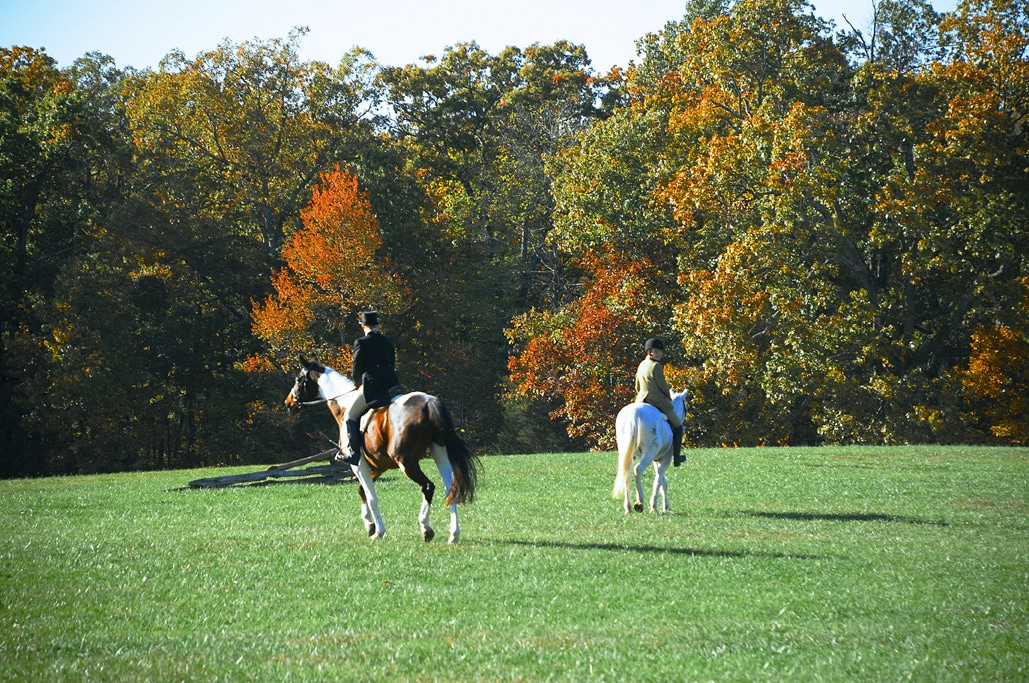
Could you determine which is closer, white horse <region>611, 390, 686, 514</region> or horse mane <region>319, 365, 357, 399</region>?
horse mane <region>319, 365, 357, 399</region>

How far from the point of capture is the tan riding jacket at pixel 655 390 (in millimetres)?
17656

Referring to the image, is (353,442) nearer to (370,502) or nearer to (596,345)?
(370,502)

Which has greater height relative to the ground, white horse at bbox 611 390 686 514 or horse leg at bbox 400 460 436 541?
white horse at bbox 611 390 686 514

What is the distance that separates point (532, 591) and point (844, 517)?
807cm

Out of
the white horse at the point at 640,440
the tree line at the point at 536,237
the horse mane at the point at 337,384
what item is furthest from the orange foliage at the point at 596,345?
the horse mane at the point at 337,384

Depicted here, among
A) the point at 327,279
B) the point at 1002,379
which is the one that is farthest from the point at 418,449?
the point at 327,279

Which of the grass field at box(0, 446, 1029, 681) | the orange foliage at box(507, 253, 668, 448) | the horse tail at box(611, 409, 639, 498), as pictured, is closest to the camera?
the grass field at box(0, 446, 1029, 681)

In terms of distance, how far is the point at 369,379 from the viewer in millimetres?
14992

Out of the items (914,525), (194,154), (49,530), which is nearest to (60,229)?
(194,154)

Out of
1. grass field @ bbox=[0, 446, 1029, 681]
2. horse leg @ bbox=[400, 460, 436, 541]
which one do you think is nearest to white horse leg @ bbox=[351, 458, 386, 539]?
grass field @ bbox=[0, 446, 1029, 681]

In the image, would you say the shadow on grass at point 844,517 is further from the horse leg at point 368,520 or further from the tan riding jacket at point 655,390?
the horse leg at point 368,520

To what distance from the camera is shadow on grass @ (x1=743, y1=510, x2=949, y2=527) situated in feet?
56.5

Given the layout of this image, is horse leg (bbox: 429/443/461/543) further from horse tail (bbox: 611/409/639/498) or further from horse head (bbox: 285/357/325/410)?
horse tail (bbox: 611/409/639/498)

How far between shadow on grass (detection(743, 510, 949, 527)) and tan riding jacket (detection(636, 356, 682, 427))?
2.12m
